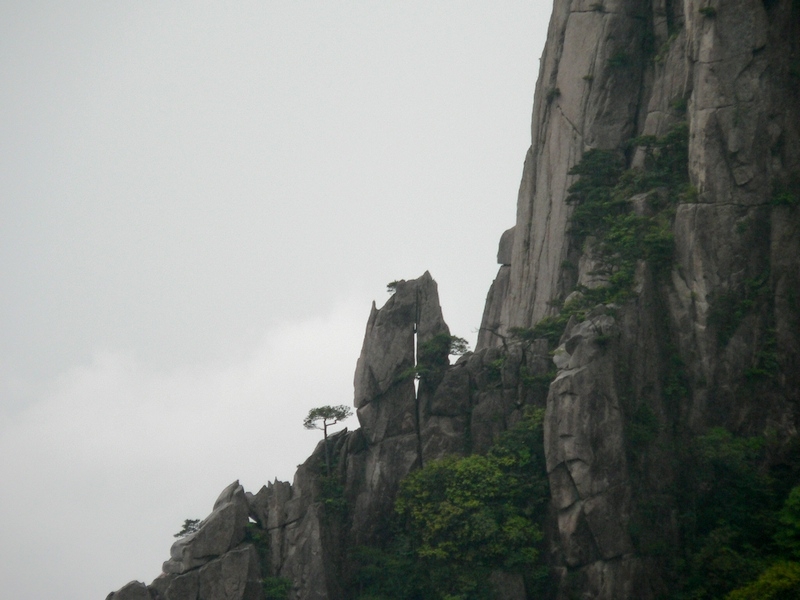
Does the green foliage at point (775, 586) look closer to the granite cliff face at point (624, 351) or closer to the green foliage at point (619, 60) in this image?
the granite cliff face at point (624, 351)

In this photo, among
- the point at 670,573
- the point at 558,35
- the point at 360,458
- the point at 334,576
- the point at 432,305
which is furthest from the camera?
the point at 558,35

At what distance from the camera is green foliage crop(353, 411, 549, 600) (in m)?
43.2

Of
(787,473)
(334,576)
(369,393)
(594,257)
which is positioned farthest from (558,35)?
(334,576)

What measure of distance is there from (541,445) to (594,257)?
31.7 feet

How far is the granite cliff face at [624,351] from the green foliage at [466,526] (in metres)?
1.10

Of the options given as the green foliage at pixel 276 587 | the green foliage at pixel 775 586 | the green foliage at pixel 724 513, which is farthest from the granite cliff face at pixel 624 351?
the green foliage at pixel 775 586

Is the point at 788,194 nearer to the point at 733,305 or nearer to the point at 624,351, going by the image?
the point at 733,305

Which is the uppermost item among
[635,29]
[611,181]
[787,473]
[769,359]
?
[635,29]

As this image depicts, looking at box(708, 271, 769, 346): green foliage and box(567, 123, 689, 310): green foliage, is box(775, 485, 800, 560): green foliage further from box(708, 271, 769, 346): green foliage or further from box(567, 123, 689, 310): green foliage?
box(567, 123, 689, 310): green foliage

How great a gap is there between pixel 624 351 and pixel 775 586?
11.7 m

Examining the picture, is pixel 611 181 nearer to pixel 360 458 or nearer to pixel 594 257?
pixel 594 257

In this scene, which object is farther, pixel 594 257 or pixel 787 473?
pixel 594 257

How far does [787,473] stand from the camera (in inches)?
1602

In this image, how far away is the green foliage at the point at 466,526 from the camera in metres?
43.2
